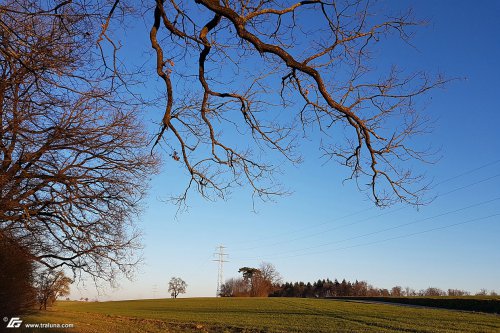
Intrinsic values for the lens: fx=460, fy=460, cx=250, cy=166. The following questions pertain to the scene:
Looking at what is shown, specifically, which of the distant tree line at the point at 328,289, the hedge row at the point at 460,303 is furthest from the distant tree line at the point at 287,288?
the hedge row at the point at 460,303

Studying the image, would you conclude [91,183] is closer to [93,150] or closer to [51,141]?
[93,150]

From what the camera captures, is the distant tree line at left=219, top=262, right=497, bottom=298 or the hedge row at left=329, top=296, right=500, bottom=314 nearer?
the hedge row at left=329, top=296, right=500, bottom=314

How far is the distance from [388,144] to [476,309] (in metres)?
41.8

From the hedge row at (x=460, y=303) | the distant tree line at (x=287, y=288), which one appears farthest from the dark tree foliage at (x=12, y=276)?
the distant tree line at (x=287, y=288)

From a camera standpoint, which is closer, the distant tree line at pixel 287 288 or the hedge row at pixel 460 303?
the hedge row at pixel 460 303

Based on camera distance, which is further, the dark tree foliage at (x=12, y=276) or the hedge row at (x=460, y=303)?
the hedge row at (x=460, y=303)

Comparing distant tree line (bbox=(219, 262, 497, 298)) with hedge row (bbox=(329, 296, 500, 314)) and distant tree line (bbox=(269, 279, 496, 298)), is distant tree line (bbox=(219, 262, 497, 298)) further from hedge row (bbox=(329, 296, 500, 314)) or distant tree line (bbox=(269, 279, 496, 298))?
hedge row (bbox=(329, 296, 500, 314))

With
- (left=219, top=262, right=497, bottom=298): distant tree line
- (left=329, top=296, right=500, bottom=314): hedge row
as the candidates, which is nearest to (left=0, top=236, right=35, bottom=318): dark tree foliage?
(left=329, top=296, right=500, bottom=314): hedge row

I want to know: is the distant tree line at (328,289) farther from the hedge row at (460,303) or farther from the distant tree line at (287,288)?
the hedge row at (460,303)

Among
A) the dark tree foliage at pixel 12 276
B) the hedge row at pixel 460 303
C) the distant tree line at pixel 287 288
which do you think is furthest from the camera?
the distant tree line at pixel 287 288

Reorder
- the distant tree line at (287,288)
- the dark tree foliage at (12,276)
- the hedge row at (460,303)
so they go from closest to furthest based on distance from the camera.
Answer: the dark tree foliage at (12,276), the hedge row at (460,303), the distant tree line at (287,288)

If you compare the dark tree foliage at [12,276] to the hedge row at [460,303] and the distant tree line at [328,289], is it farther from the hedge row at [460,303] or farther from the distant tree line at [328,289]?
the distant tree line at [328,289]

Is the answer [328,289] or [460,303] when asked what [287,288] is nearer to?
[328,289]

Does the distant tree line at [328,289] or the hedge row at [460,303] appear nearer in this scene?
the hedge row at [460,303]
